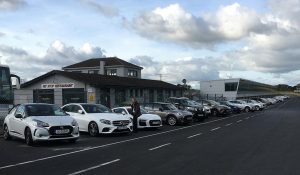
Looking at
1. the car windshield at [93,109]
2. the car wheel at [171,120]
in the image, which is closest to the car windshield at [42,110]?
the car windshield at [93,109]

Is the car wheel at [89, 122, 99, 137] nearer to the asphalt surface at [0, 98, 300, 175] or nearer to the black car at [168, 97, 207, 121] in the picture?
the asphalt surface at [0, 98, 300, 175]

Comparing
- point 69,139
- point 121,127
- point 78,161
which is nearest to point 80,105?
point 121,127

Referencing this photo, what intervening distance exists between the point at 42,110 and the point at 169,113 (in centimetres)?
1119

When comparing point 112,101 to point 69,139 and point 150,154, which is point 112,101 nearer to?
point 69,139

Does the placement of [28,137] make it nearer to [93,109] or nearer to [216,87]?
[93,109]

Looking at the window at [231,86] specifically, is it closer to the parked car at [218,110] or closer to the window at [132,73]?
the window at [132,73]

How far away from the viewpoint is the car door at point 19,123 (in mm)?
15664

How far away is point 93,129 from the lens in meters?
18.9

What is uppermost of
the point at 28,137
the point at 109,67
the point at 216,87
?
the point at 109,67

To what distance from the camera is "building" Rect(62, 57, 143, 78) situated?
211 feet

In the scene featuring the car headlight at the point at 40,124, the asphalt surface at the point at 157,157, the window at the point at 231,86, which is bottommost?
the asphalt surface at the point at 157,157

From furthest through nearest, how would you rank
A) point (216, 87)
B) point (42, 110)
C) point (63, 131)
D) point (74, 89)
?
1. point (216, 87)
2. point (74, 89)
3. point (42, 110)
4. point (63, 131)

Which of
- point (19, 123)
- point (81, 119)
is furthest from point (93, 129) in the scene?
point (19, 123)

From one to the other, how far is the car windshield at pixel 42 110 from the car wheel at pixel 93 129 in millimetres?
2507
